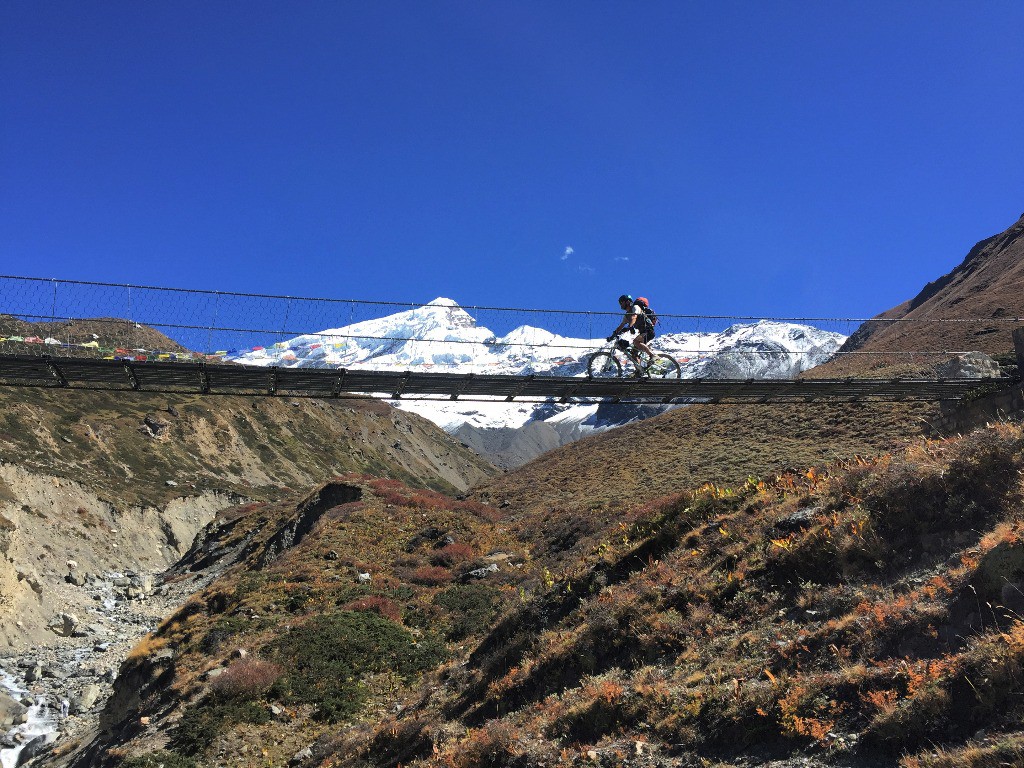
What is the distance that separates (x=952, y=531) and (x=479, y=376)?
42.5 ft

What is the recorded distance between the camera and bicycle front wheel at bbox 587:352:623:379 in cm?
2080

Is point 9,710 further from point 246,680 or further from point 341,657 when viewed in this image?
point 341,657

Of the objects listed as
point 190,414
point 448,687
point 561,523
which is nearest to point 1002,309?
point 561,523

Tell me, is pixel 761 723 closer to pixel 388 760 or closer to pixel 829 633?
pixel 829 633

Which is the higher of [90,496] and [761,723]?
[90,496]

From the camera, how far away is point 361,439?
135 m

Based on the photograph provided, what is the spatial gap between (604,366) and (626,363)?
0.73m

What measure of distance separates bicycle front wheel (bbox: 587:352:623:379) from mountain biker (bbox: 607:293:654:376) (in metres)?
1.01

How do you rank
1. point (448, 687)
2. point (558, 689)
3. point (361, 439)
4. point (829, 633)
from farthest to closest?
point (361, 439)
point (448, 687)
point (558, 689)
point (829, 633)

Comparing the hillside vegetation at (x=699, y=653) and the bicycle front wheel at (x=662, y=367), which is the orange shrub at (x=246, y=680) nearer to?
the hillside vegetation at (x=699, y=653)

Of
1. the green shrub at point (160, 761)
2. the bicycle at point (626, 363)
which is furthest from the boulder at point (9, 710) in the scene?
the bicycle at point (626, 363)

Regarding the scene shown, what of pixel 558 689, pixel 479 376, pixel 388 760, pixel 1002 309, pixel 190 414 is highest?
pixel 190 414

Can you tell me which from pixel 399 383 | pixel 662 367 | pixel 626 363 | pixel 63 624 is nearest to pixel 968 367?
pixel 662 367

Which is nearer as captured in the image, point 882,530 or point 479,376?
point 882,530
